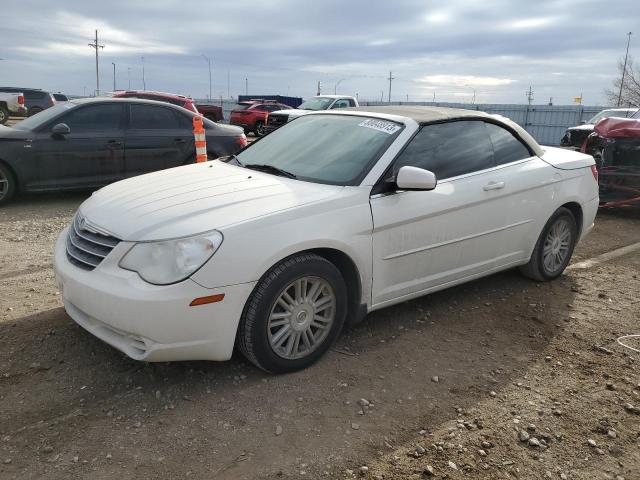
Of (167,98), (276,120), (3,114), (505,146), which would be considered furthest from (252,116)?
(505,146)

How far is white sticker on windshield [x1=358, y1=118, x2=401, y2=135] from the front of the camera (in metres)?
4.02

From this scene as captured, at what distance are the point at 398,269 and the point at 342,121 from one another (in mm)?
1282

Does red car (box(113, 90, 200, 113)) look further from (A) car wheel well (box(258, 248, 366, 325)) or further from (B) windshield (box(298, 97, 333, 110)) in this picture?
(A) car wheel well (box(258, 248, 366, 325))

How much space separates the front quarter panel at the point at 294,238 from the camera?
2984 millimetres

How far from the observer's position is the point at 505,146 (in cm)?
465

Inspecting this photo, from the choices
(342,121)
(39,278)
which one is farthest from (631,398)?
(39,278)

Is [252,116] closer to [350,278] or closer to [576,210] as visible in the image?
[576,210]

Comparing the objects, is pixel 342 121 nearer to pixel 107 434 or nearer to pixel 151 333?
pixel 151 333

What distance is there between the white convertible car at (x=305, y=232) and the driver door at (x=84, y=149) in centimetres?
421

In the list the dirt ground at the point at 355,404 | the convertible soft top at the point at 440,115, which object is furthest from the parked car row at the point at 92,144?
the convertible soft top at the point at 440,115

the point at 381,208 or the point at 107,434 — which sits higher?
the point at 381,208

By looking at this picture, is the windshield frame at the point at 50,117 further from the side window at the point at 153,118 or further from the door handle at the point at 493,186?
the door handle at the point at 493,186

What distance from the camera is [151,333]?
2928 mm

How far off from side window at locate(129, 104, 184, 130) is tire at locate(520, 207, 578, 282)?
19.2 feet
